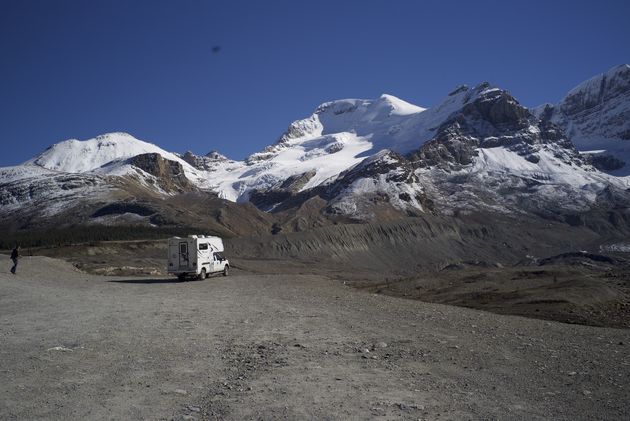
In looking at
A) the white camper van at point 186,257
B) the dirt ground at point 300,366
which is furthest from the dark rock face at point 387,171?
the dirt ground at point 300,366

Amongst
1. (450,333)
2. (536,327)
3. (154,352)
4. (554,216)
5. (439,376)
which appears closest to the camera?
(439,376)

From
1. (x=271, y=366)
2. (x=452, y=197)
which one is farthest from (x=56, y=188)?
(x=271, y=366)

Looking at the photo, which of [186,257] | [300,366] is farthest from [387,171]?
[300,366]

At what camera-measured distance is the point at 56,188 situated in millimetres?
167250

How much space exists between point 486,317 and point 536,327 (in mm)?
2455

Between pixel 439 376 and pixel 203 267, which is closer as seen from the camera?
pixel 439 376

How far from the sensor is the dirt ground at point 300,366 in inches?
312

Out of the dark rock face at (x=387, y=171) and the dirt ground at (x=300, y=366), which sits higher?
the dark rock face at (x=387, y=171)

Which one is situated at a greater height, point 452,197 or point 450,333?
point 452,197

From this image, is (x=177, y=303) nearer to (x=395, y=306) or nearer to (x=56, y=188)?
(x=395, y=306)

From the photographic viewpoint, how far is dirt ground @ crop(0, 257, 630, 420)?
792 cm

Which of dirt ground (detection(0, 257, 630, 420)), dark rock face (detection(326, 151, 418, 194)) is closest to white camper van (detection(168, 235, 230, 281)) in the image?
dirt ground (detection(0, 257, 630, 420))

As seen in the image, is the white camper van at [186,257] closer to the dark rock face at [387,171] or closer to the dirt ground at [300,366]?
the dirt ground at [300,366]

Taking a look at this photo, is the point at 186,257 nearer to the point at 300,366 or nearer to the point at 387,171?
the point at 300,366
